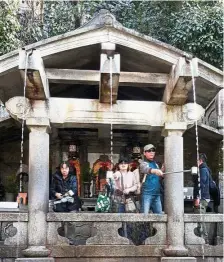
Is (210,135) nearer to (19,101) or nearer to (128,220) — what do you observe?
(128,220)

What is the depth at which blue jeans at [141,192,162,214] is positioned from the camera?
342 inches

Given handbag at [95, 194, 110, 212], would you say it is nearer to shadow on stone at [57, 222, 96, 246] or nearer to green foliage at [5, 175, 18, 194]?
shadow on stone at [57, 222, 96, 246]

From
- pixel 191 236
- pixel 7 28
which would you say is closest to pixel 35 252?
pixel 191 236

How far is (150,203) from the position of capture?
347 inches

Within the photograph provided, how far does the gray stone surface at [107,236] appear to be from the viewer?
317 inches

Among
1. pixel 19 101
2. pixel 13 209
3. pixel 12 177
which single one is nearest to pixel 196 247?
pixel 13 209

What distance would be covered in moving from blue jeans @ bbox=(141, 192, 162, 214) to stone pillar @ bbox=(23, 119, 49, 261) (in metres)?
1.78

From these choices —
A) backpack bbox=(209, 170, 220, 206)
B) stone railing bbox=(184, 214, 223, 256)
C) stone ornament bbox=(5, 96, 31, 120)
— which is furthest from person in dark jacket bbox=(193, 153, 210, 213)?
stone ornament bbox=(5, 96, 31, 120)

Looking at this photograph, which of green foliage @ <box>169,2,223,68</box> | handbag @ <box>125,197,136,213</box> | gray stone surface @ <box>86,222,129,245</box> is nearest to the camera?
gray stone surface @ <box>86,222,129,245</box>

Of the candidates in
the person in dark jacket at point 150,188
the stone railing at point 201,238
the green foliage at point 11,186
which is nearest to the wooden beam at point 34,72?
the person in dark jacket at point 150,188

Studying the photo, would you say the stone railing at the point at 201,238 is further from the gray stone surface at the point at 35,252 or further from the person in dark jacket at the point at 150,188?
the gray stone surface at the point at 35,252

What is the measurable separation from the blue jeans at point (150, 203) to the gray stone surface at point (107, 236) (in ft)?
2.49

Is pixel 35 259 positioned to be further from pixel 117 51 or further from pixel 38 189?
pixel 117 51

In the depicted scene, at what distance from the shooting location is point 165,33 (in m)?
18.1
